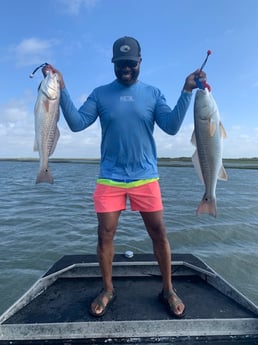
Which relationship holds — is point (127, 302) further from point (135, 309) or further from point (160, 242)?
point (160, 242)

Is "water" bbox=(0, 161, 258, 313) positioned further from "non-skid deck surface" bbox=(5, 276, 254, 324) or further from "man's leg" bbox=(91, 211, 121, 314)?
"man's leg" bbox=(91, 211, 121, 314)

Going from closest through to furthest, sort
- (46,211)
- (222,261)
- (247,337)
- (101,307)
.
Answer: (247,337), (101,307), (222,261), (46,211)

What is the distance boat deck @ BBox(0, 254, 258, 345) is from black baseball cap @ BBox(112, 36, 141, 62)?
2986 millimetres

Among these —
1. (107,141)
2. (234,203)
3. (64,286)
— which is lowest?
(234,203)

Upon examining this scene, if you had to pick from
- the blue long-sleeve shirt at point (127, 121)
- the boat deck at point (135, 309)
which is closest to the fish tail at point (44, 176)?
the blue long-sleeve shirt at point (127, 121)

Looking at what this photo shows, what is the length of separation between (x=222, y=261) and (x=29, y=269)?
5.14 m

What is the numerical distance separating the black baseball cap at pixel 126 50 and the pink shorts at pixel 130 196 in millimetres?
1563

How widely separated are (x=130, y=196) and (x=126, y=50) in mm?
1783

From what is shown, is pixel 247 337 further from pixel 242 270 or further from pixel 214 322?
pixel 242 270

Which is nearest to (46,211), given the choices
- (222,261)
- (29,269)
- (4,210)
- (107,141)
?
(4,210)

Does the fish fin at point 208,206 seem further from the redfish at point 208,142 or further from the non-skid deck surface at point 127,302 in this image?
the non-skid deck surface at point 127,302

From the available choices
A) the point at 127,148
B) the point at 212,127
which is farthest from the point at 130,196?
the point at 212,127

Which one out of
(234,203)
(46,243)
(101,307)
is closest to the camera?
(101,307)

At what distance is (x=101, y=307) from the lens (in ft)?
12.5
